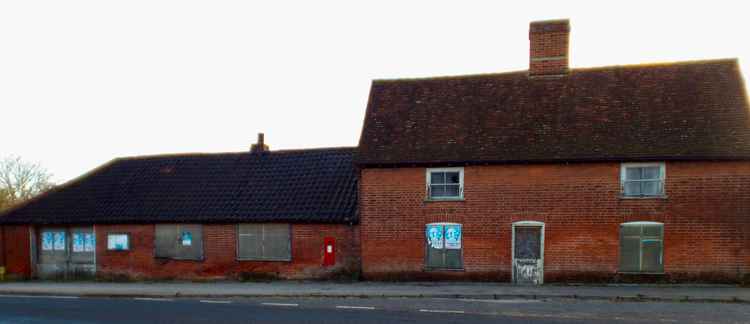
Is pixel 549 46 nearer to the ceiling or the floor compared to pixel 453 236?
nearer to the ceiling

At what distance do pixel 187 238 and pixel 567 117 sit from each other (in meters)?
15.1

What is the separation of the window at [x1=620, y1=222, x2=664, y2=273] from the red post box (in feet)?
31.8

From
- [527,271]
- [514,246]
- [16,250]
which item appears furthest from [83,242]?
[527,271]

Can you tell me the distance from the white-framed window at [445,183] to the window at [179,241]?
9.46 meters

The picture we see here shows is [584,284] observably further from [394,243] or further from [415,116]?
[415,116]

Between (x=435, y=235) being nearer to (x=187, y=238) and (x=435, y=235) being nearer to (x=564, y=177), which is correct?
(x=564, y=177)

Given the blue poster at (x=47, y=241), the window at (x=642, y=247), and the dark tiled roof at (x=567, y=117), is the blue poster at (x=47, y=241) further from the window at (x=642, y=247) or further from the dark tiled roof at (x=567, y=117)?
the window at (x=642, y=247)

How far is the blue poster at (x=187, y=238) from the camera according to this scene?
2367 cm

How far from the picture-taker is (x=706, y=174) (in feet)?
59.5

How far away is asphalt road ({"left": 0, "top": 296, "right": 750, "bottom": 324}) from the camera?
1288cm

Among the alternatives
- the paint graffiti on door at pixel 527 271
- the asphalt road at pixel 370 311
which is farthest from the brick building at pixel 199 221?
the paint graffiti on door at pixel 527 271

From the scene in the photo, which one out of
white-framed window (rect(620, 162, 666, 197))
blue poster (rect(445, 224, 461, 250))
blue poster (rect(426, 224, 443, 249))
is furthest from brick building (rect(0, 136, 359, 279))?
white-framed window (rect(620, 162, 666, 197))

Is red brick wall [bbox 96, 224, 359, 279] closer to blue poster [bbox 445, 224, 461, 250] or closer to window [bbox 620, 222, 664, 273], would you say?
blue poster [bbox 445, 224, 461, 250]

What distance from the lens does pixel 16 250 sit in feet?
85.1
